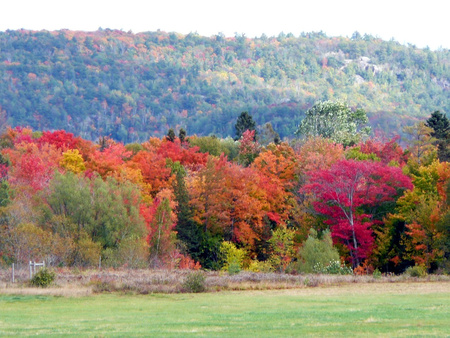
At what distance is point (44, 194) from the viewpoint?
208ft

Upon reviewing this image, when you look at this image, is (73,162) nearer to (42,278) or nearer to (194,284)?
(42,278)

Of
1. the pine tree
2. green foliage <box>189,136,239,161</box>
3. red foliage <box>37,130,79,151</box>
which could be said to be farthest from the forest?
green foliage <box>189,136,239,161</box>

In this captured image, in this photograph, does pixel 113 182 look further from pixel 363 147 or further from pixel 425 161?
pixel 363 147

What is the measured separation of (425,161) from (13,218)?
135ft

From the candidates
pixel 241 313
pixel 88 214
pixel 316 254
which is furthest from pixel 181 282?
pixel 88 214

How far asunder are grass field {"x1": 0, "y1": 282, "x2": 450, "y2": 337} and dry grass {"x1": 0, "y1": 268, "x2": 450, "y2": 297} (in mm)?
1018

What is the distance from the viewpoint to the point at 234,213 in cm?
7456

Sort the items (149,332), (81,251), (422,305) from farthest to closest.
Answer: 1. (81,251)
2. (422,305)
3. (149,332)

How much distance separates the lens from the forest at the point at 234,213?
184 feet

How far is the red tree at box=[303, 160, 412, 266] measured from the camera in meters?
62.9

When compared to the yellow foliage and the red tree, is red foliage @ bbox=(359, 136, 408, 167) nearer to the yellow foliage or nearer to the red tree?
the red tree

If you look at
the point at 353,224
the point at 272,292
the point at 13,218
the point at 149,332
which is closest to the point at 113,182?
the point at 13,218

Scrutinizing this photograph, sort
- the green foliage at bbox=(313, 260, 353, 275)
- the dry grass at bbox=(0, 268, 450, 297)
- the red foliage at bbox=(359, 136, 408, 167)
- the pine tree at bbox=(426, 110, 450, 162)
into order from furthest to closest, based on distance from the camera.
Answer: the red foliage at bbox=(359, 136, 408, 167) < the pine tree at bbox=(426, 110, 450, 162) < the green foliage at bbox=(313, 260, 353, 275) < the dry grass at bbox=(0, 268, 450, 297)

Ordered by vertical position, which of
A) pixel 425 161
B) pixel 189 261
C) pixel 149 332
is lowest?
pixel 189 261
